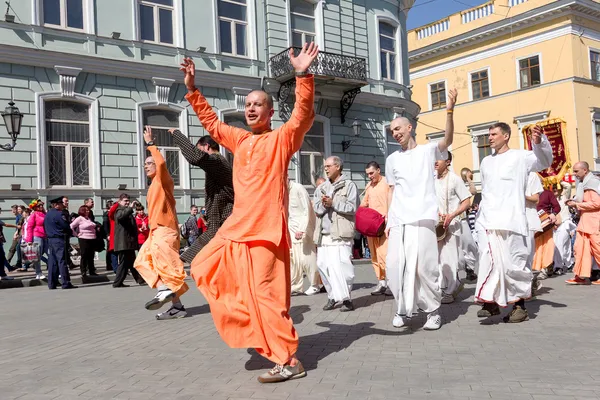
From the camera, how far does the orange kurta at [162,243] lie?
7.36m

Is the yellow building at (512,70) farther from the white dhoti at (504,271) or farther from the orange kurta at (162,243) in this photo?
the orange kurta at (162,243)

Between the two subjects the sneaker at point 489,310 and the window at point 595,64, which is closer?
the sneaker at point 489,310

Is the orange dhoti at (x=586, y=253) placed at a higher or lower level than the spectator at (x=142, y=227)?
lower

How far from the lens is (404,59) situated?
91.2ft

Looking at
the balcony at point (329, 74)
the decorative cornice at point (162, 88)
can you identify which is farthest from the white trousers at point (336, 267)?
the balcony at point (329, 74)

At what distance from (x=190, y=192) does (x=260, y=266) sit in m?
16.5

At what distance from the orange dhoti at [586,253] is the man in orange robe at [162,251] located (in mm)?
6258

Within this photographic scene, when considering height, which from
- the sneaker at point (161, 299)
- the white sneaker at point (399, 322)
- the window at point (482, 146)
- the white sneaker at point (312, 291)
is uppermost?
the window at point (482, 146)

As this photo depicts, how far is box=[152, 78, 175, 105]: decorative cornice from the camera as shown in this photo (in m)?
20.0

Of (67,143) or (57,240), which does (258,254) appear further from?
(67,143)

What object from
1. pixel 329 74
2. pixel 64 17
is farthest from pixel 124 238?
pixel 329 74

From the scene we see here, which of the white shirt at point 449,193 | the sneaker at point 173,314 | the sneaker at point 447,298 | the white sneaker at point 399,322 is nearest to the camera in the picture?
the white sneaker at point 399,322

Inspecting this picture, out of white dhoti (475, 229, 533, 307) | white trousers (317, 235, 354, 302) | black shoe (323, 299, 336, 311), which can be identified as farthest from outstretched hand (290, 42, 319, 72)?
black shoe (323, 299, 336, 311)

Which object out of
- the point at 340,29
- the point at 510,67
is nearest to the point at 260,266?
the point at 340,29
